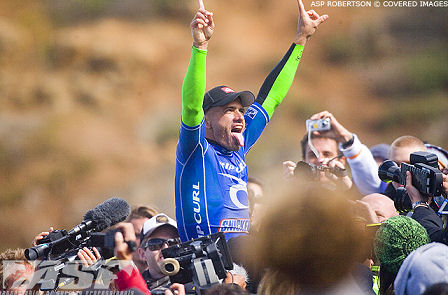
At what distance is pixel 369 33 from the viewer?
1509cm

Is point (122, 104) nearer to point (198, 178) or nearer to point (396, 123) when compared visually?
point (396, 123)

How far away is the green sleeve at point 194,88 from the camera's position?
3377 millimetres

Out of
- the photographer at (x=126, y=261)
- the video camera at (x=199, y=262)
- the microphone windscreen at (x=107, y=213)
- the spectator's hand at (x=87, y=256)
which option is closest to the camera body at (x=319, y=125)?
the microphone windscreen at (x=107, y=213)

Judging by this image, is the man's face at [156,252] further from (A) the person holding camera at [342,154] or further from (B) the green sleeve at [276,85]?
(A) the person holding camera at [342,154]

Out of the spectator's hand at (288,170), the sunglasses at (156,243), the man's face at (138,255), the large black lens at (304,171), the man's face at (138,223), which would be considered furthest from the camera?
the man's face at (138,223)

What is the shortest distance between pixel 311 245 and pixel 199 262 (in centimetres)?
75

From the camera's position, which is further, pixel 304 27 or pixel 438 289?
pixel 304 27

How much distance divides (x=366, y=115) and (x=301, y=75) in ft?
6.27

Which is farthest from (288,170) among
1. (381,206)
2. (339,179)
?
(381,206)

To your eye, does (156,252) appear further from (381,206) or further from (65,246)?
(381,206)

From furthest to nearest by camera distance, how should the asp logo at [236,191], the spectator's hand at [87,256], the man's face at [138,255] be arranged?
the man's face at [138,255] → the asp logo at [236,191] → the spectator's hand at [87,256]

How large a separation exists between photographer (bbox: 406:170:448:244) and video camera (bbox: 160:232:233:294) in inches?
40.2

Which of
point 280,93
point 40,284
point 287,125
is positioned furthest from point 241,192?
point 287,125

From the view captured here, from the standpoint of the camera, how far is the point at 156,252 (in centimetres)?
400
